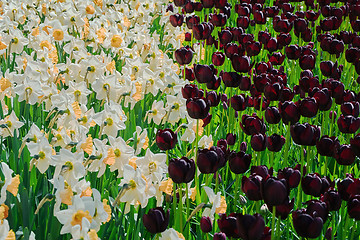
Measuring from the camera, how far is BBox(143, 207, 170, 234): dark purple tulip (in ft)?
5.02

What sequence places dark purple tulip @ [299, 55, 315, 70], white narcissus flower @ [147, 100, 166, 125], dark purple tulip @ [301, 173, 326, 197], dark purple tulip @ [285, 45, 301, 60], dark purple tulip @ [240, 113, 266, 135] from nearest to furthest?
dark purple tulip @ [301, 173, 326, 197], dark purple tulip @ [240, 113, 266, 135], white narcissus flower @ [147, 100, 166, 125], dark purple tulip @ [299, 55, 315, 70], dark purple tulip @ [285, 45, 301, 60]

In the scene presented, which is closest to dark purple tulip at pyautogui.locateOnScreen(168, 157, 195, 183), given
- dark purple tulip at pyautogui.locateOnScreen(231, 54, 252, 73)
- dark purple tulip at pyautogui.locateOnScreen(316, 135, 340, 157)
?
dark purple tulip at pyautogui.locateOnScreen(316, 135, 340, 157)

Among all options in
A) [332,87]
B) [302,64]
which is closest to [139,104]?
[302,64]

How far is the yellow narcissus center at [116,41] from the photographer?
12.1 feet

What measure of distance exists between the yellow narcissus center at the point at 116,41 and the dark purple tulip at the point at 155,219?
2.32 m

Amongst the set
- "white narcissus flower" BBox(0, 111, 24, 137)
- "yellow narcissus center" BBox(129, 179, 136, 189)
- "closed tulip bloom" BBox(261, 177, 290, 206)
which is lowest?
"white narcissus flower" BBox(0, 111, 24, 137)

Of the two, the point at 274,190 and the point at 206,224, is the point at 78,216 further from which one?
the point at 274,190

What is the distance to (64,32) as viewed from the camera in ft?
12.5

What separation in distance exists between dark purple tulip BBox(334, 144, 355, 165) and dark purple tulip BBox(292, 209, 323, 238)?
0.51 meters

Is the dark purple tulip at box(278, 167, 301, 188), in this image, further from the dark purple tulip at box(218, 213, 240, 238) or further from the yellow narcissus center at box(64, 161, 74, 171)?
the yellow narcissus center at box(64, 161, 74, 171)

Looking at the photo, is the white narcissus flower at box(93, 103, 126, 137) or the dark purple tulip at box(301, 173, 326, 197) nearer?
the dark purple tulip at box(301, 173, 326, 197)

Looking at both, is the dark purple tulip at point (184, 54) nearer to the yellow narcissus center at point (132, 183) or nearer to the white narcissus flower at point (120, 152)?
the white narcissus flower at point (120, 152)

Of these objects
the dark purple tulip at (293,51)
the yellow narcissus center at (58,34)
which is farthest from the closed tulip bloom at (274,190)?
the yellow narcissus center at (58,34)

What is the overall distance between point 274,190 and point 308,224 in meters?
0.15
